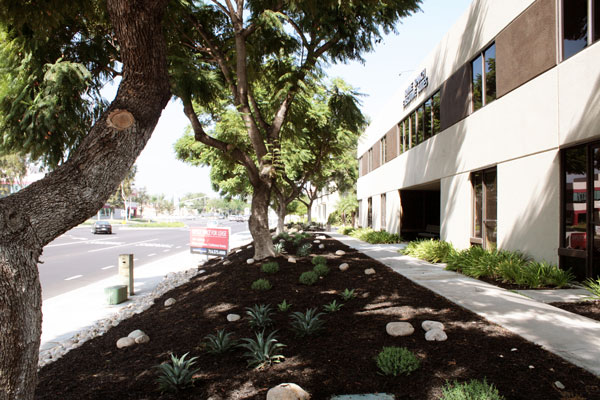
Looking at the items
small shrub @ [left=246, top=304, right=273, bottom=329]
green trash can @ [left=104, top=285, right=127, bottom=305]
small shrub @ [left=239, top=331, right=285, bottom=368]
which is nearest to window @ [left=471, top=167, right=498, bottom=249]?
small shrub @ [left=246, top=304, right=273, bottom=329]

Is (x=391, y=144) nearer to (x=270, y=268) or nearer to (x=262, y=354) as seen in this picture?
(x=270, y=268)

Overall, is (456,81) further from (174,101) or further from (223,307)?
(223,307)

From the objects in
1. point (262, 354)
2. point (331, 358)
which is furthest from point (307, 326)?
point (262, 354)

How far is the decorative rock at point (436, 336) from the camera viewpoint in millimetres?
3674

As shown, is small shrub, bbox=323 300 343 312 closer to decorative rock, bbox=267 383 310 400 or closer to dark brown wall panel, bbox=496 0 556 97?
decorative rock, bbox=267 383 310 400

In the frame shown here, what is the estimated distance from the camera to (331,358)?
353cm

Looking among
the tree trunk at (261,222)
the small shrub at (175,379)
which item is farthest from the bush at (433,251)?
the small shrub at (175,379)

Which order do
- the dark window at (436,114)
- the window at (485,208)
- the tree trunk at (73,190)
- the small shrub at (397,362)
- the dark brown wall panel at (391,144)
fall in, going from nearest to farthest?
1. the tree trunk at (73,190)
2. the small shrub at (397,362)
3. the window at (485,208)
4. the dark window at (436,114)
5. the dark brown wall panel at (391,144)

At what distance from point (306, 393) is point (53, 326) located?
5990mm

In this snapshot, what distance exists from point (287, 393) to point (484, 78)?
9.66 metres

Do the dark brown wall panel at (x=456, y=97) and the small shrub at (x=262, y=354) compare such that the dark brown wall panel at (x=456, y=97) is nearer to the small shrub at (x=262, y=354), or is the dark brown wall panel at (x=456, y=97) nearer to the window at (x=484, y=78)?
the window at (x=484, y=78)

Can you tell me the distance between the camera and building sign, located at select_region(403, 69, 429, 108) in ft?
43.7

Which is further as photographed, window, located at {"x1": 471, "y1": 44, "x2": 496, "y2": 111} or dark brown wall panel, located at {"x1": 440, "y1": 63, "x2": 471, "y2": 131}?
dark brown wall panel, located at {"x1": 440, "y1": 63, "x2": 471, "y2": 131}

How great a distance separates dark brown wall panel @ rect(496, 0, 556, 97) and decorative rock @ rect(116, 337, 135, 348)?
8.73 metres
